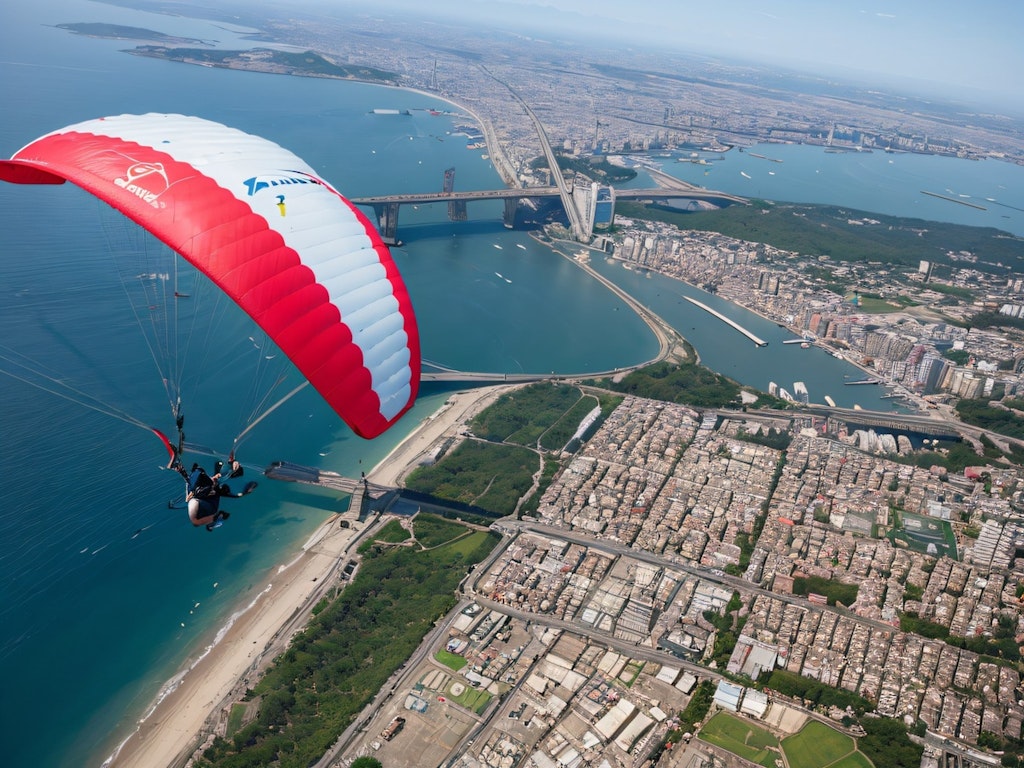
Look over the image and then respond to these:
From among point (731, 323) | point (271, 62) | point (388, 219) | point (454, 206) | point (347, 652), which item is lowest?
point (347, 652)

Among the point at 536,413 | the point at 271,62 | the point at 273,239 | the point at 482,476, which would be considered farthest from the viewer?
the point at 271,62

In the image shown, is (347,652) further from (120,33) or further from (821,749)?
(120,33)

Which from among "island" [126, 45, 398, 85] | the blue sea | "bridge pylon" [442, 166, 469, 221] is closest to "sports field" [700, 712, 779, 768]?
the blue sea

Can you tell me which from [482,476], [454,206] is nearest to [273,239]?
[482,476]

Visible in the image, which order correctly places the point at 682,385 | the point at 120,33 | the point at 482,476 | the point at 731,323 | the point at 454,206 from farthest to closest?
the point at 120,33
the point at 454,206
the point at 731,323
the point at 682,385
the point at 482,476

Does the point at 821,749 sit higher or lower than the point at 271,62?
lower

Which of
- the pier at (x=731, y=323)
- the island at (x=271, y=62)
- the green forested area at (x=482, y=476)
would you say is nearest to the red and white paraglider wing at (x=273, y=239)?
the green forested area at (x=482, y=476)

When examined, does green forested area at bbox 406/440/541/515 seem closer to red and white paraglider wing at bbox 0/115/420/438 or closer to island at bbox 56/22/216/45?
red and white paraglider wing at bbox 0/115/420/438
